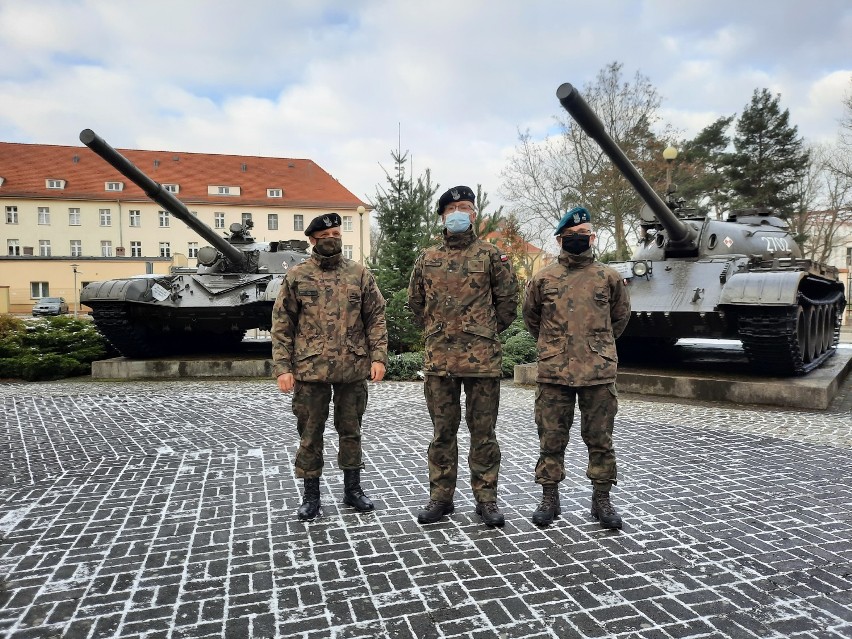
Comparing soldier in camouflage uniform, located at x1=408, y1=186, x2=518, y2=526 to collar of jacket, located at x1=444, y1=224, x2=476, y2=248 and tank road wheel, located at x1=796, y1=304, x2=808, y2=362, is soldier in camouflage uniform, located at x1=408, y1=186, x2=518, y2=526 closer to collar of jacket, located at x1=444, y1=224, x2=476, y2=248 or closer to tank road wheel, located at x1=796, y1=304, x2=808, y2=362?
collar of jacket, located at x1=444, y1=224, x2=476, y2=248

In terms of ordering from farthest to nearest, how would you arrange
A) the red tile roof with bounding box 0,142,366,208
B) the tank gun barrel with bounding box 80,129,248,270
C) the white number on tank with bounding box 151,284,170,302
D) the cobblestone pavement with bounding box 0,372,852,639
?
the red tile roof with bounding box 0,142,366,208, the white number on tank with bounding box 151,284,170,302, the tank gun barrel with bounding box 80,129,248,270, the cobblestone pavement with bounding box 0,372,852,639

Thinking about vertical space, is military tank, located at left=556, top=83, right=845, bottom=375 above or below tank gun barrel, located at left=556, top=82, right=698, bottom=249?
below

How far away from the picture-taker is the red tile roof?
42281 mm

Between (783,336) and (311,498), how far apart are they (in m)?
6.05

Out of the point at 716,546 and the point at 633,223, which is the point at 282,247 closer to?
the point at 716,546

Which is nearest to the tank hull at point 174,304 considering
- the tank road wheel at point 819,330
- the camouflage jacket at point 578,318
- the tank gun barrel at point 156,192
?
the tank gun barrel at point 156,192

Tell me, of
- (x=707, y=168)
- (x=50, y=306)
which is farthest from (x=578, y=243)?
(x=50, y=306)

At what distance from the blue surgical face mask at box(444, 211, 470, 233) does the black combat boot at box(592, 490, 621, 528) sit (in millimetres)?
1793

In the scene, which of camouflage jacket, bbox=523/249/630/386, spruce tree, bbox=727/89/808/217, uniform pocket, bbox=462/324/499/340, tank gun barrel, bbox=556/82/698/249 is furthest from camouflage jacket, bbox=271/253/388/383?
spruce tree, bbox=727/89/808/217

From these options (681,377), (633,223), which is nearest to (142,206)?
(633,223)

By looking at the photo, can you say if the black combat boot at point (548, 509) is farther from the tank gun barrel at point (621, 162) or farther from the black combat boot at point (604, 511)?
the tank gun barrel at point (621, 162)

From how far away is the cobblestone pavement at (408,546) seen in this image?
263cm

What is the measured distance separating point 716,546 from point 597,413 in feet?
3.08

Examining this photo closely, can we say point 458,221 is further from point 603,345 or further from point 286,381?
point 286,381
